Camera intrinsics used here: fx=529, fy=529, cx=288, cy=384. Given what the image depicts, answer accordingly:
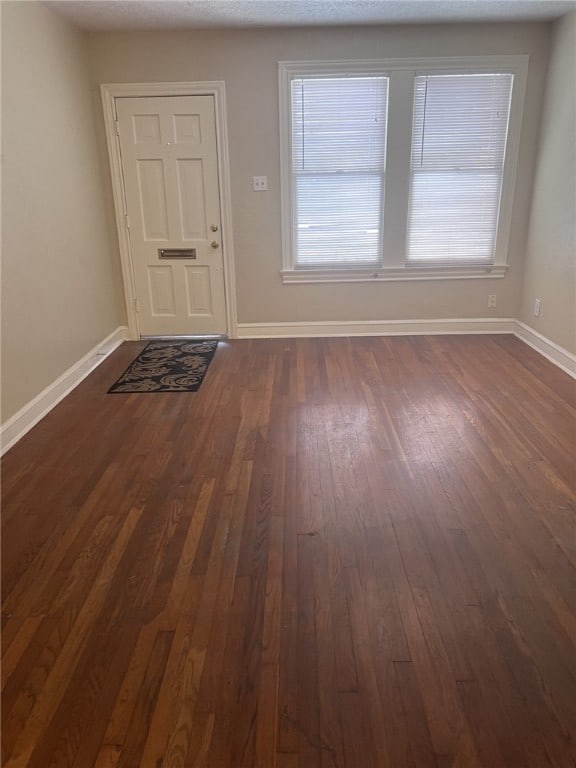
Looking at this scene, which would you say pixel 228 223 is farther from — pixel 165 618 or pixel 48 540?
pixel 165 618

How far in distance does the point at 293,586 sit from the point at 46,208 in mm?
3040

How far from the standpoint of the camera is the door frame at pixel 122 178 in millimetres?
4363

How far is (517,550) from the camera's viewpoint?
212 centimetres

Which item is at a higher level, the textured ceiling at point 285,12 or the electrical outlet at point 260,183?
the textured ceiling at point 285,12

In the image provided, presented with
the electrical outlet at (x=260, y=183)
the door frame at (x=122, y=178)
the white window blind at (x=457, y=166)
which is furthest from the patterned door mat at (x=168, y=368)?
the white window blind at (x=457, y=166)

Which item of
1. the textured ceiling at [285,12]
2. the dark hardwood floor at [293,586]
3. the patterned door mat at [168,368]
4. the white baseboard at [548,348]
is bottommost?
the dark hardwood floor at [293,586]

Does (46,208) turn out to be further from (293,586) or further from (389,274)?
(293,586)

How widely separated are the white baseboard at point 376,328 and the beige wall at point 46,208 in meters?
1.44

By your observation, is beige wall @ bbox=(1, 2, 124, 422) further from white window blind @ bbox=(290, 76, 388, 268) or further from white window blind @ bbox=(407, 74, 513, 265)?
white window blind @ bbox=(407, 74, 513, 265)

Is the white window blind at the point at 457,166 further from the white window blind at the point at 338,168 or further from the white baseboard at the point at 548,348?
the white baseboard at the point at 548,348

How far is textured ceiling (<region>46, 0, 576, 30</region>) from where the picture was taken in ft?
11.8

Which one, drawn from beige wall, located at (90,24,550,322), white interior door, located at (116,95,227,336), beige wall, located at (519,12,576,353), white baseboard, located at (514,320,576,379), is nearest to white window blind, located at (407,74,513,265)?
beige wall, located at (90,24,550,322)

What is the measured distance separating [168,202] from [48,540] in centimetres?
332

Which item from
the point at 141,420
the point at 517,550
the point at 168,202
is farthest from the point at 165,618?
the point at 168,202
